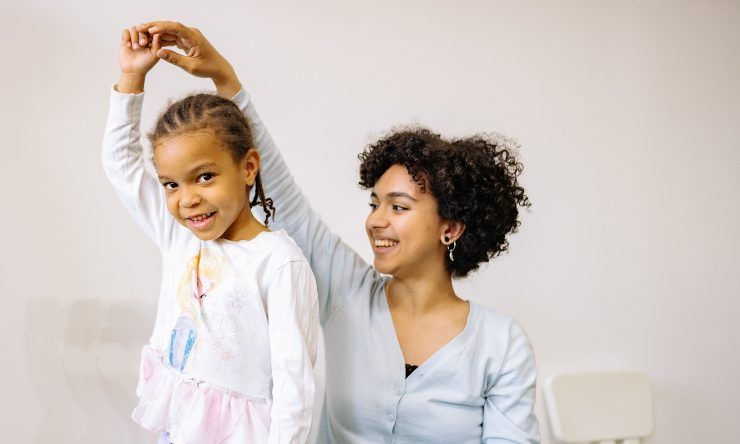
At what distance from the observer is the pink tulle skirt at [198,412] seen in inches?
43.3

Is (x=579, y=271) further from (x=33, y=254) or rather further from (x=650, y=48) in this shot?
(x=33, y=254)

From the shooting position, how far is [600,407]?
2.19 meters

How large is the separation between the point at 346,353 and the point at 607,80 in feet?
4.28

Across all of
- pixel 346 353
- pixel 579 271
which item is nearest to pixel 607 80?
pixel 579 271

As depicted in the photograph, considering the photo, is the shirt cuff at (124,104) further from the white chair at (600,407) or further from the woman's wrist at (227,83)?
the white chair at (600,407)

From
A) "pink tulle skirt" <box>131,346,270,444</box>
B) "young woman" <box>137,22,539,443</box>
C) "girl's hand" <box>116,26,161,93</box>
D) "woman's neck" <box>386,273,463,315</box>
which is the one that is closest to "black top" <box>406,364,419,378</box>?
"young woman" <box>137,22,539,443</box>

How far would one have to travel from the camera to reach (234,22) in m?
1.79

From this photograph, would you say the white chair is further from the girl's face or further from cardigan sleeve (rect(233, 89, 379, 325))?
the girl's face

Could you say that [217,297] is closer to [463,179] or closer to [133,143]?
[133,143]

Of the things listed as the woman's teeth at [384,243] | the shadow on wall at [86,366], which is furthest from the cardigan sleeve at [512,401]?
the shadow on wall at [86,366]

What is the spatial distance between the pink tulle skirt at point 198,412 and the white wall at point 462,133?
595mm

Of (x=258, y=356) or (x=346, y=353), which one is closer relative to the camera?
(x=258, y=356)

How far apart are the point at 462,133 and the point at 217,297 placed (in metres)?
1.09

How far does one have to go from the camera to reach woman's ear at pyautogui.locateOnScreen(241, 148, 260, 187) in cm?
117
